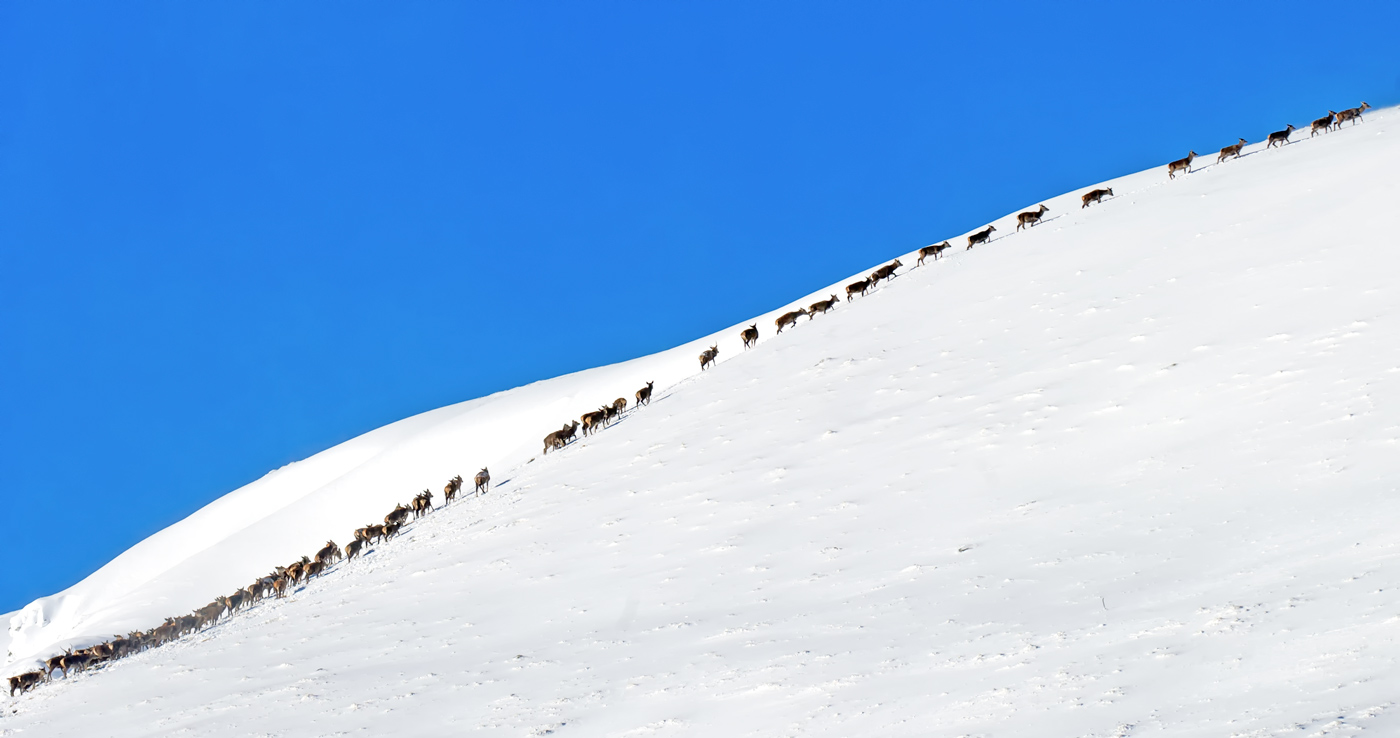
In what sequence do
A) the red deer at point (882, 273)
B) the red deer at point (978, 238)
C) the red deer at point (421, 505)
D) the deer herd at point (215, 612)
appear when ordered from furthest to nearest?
the red deer at point (978, 238) < the red deer at point (882, 273) < the red deer at point (421, 505) < the deer herd at point (215, 612)

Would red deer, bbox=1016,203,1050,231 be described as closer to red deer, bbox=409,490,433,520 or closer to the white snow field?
the white snow field

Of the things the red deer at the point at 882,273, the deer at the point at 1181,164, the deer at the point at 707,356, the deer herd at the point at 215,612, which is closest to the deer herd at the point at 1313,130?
the deer at the point at 1181,164

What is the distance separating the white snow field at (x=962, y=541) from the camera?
35.1 feet

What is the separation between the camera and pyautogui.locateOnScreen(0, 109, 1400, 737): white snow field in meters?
10.7

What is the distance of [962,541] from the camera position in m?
15.2

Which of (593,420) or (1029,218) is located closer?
(593,420)

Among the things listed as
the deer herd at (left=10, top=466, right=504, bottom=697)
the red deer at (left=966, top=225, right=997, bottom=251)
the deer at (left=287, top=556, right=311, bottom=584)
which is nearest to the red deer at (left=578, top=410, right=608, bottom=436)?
the deer herd at (left=10, top=466, right=504, bottom=697)

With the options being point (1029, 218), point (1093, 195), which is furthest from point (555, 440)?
point (1093, 195)

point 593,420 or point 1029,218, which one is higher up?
point 1029,218

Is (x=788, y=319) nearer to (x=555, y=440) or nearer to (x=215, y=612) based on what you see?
(x=555, y=440)

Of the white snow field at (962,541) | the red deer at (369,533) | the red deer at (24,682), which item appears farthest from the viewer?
the red deer at (369,533)

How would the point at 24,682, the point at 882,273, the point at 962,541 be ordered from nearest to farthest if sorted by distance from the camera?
the point at 962,541
the point at 24,682
the point at 882,273

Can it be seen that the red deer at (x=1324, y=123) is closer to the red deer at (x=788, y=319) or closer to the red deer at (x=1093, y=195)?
the red deer at (x=1093, y=195)

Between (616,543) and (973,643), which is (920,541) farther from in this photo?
(616,543)
